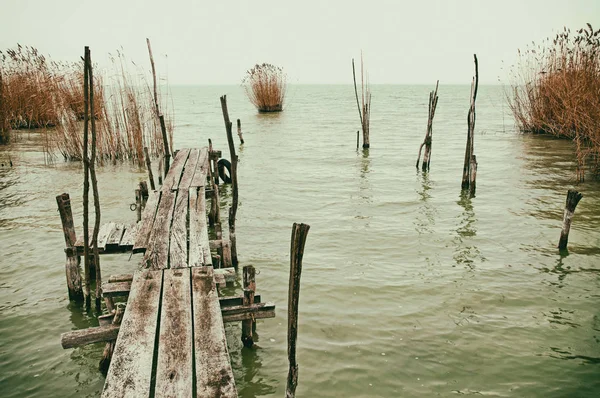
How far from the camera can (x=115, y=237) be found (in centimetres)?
488

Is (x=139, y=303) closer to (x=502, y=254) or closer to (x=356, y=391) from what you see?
(x=356, y=391)

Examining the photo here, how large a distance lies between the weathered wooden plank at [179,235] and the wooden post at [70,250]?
1000mm

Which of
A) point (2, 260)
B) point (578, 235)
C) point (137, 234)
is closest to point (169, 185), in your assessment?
point (137, 234)

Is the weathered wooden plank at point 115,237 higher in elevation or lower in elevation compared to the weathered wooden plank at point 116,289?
higher

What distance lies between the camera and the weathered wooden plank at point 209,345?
8.20 feet

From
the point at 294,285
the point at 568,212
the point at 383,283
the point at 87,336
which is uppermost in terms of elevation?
the point at 294,285

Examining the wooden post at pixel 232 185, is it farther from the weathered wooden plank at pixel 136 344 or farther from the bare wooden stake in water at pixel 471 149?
the bare wooden stake in water at pixel 471 149

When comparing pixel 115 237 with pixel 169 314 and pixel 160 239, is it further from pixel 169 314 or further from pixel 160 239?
Answer: pixel 169 314

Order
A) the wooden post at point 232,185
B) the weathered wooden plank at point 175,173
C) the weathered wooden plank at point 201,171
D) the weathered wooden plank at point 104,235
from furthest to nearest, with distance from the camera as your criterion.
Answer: the weathered wooden plank at point 201,171
the weathered wooden plank at point 175,173
the wooden post at point 232,185
the weathered wooden plank at point 104,235

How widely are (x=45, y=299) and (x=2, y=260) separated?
1.51 meters

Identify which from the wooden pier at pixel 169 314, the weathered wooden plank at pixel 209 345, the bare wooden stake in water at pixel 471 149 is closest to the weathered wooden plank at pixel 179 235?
the wooden pier at pixel 169 314

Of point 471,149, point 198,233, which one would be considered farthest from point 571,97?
point 198,233

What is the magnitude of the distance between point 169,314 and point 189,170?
472cm

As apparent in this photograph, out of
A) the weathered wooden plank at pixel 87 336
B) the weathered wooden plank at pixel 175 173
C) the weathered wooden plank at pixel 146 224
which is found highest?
the weathered wooden plank at pixel 175 173
